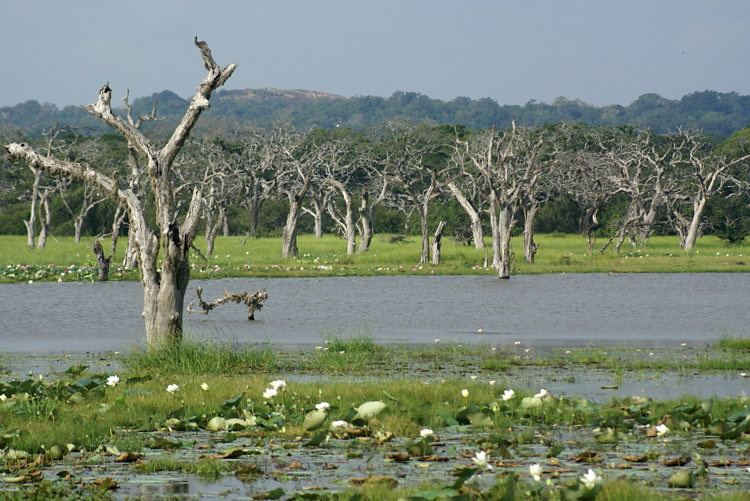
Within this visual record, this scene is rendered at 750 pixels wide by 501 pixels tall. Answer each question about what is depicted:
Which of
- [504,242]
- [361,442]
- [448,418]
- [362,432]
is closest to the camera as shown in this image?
[361,442]

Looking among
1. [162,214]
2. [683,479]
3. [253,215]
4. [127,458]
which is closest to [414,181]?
[253,215]

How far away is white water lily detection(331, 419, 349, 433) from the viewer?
29.3ft

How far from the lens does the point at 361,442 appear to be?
8.90m

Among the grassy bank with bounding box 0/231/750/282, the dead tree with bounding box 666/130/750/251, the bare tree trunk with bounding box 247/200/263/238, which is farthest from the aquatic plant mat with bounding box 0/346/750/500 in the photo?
the bare tree trunk with bounding box 247/200/263/238

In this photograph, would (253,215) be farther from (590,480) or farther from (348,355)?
(590,480)

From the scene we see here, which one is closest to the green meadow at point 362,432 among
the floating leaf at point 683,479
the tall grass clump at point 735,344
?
the floating leaf at point 683,479

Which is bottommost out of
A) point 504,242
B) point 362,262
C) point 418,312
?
point 418,312

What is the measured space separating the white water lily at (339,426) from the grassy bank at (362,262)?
2572 cm

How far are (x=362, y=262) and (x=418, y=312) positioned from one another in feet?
68.3

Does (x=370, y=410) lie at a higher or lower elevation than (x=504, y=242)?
lower

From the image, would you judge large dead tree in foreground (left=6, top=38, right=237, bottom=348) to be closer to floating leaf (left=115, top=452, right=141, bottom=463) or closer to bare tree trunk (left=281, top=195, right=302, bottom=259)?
floating leaf (left=115, top=452, right=141, bottom=463)

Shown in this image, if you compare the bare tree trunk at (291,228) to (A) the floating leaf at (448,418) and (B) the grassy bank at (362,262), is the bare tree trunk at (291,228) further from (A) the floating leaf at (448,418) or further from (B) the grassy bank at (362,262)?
(A) the floating leaf at (448,418)

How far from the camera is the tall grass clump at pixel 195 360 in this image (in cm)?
1417

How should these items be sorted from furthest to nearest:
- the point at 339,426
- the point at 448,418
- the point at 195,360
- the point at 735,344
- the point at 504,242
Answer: the point at 504,242
the point at 735,344
the point at 195,360
the point at 448,418
the point at 339,426
